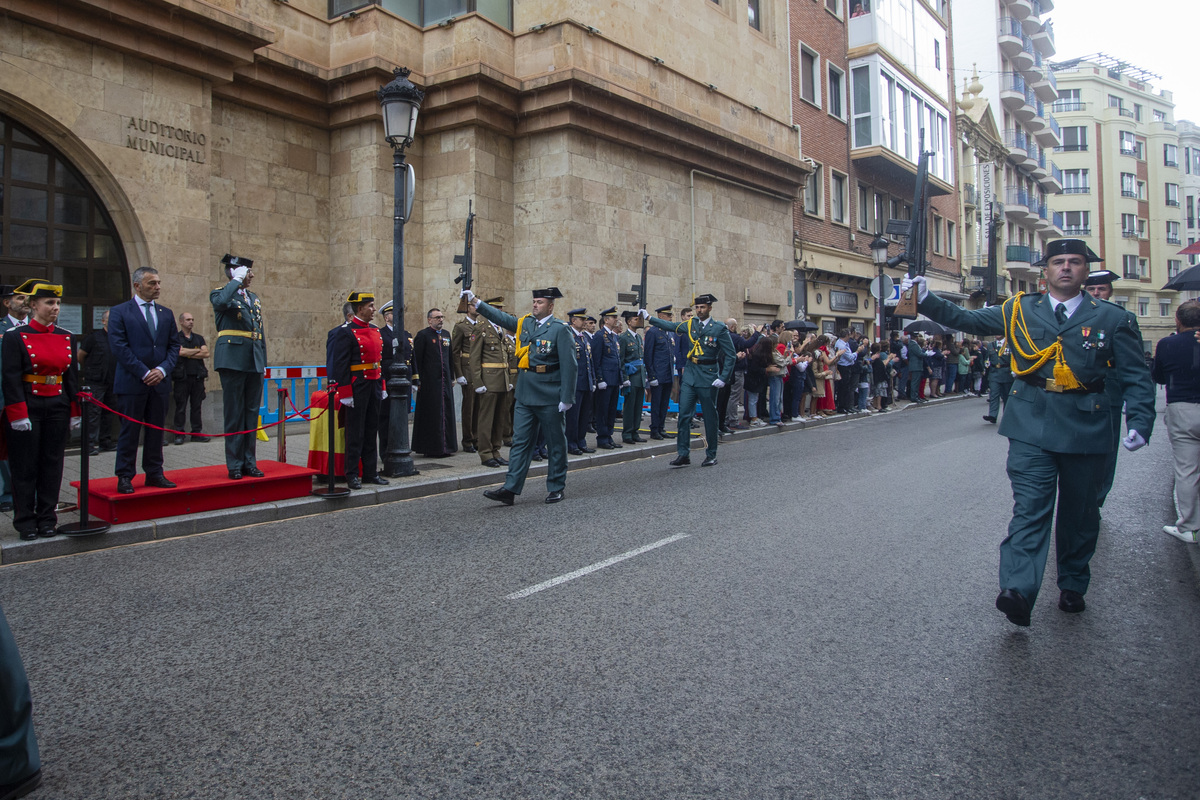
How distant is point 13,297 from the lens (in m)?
7.93

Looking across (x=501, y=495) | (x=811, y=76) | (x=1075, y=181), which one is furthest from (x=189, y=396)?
(x=1075, y=181)

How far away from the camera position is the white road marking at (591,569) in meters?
5.12

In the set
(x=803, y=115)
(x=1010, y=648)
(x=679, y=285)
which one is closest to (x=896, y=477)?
(x=1010, y=648)

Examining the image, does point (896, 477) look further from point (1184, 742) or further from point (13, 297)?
point (13, 297)

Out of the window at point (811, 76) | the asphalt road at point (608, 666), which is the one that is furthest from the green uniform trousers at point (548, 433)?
the window at point (811, 76)

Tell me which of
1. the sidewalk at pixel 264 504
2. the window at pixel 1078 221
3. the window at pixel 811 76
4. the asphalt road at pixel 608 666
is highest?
the window at pixel 1078 221

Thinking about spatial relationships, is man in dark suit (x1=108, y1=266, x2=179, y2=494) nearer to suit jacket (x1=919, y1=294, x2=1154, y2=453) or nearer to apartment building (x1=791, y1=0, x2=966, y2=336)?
suit jacket (x1=919, y1=294, x2=1154, y2=453)

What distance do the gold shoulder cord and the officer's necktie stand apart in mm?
7141

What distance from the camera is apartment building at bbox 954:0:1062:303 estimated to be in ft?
159

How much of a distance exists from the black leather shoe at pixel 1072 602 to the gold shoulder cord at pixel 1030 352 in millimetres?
1199

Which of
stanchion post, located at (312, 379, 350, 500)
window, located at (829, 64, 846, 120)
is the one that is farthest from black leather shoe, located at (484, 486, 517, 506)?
window, located at (829, 64, 846, 120)

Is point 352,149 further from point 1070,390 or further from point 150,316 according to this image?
point 1070,390

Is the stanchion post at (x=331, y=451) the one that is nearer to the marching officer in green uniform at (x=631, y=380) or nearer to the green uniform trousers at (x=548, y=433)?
the green uniform trousers at (x=548, y=433)

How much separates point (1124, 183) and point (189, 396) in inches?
2807
